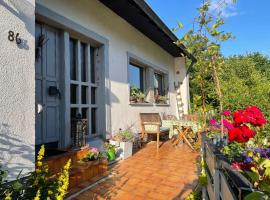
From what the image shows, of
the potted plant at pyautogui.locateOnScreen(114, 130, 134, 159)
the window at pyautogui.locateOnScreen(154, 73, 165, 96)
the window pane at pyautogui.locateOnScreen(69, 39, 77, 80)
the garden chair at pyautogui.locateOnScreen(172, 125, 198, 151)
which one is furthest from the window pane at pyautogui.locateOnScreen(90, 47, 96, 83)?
the window at pyautogui.locateOnScreen(154, 73, 165, 96)

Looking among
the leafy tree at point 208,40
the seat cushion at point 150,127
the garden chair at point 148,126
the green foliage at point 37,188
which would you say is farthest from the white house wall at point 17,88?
the seat cushion at point 150,127

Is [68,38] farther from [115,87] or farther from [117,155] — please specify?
[117,155]

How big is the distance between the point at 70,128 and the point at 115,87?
1677 millimetres

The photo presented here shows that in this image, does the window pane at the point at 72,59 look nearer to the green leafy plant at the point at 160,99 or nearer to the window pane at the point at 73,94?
the window pane at the point at 73,94

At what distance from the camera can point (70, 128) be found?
388 centimetres

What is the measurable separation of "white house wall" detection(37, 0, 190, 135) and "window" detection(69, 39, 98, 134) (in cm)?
42

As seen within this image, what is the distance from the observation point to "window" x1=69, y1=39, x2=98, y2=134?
4246mm

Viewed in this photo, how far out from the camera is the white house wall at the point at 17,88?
199cm

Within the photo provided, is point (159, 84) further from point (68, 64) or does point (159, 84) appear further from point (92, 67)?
point (68, 64)

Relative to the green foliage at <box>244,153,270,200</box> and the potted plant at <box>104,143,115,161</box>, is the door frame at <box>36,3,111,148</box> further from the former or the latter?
the green foliage at <box>244,153,270,200</box>

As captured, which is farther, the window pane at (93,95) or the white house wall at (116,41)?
the window pane at (93,95)

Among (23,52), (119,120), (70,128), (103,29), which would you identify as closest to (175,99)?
(119,120)

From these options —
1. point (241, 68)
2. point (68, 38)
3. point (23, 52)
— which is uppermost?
point (241, 68)

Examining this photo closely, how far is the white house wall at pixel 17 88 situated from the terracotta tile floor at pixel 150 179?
1.06 metres
